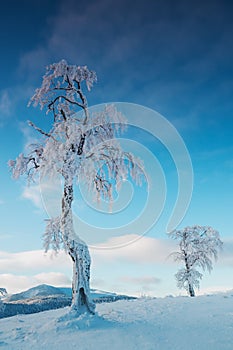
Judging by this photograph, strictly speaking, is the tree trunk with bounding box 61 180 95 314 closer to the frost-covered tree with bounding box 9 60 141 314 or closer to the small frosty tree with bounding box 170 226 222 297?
the frost-covered tree with bounding box 9 60 141 314

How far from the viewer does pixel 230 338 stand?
7707 millimetres

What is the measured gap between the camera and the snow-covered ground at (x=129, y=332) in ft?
24.5

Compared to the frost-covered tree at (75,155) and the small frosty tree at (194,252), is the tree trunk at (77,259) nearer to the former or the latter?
the frost-covered tree at (75,155)

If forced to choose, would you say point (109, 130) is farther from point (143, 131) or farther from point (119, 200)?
point (119, 200)

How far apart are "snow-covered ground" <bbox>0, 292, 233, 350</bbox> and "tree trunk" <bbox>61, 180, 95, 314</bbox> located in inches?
34.0

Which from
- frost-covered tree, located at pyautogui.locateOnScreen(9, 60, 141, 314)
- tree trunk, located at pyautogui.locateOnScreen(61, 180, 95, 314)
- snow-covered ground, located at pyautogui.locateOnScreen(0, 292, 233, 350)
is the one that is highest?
frost-covered tree, located at pyautogui.locateOnScreen(9, 60, 141, 314)

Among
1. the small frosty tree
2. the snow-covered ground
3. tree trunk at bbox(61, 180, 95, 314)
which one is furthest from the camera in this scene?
the small frosty tree

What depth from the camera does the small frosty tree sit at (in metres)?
32.2

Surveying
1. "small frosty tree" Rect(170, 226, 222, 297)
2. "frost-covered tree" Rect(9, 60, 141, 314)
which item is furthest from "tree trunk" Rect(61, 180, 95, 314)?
"small frosty tree" Rect(170, 226, 222, 297)

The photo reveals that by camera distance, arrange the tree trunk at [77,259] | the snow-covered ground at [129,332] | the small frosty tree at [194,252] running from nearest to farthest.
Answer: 1. the snow-covered ground at [129,332]
2. the tree trunk at [77,259]
3. the small frosty tree at [194,252]

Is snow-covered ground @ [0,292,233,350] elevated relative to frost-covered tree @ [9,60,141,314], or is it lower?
lower

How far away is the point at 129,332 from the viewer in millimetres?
8578

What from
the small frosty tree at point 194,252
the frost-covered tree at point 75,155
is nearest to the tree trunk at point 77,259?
the frost-covered tree at point 75,155

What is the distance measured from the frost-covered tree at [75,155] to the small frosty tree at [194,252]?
72.5 ft
